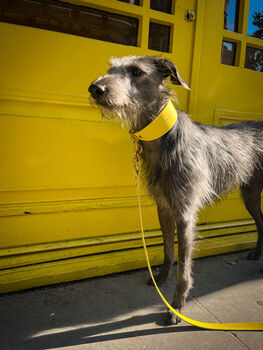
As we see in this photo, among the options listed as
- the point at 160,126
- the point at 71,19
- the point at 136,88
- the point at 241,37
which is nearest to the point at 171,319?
the point at 160,126

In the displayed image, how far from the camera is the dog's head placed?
1.89 meters

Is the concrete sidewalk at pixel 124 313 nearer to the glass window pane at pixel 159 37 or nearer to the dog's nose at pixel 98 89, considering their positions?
the dog's nose at pixel 98 89

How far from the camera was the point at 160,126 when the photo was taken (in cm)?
206

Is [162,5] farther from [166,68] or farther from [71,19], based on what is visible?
[166,68]

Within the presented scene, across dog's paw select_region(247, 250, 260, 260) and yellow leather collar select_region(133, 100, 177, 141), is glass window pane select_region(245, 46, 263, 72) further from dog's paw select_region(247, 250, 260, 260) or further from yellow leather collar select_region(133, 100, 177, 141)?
dog's paw select_region(247, 250, 260, 260)

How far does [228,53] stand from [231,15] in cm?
43

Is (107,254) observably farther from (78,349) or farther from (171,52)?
(171,52)

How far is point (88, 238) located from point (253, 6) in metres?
3.43

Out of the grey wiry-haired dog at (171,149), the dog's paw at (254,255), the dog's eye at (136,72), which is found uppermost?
the dog's eye at (136,72)

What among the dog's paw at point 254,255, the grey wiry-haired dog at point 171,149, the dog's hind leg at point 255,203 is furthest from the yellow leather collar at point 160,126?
the dog's paw at point 254,255

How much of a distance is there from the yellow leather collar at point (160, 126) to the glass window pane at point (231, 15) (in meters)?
1.84

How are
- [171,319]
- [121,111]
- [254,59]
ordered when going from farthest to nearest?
[254,59] < [171,319] < [121,111]

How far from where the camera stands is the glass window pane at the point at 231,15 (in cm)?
315

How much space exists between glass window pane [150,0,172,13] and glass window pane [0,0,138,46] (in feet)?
0.87
